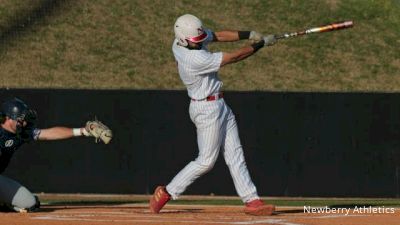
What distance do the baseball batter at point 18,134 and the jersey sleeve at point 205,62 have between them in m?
1.11

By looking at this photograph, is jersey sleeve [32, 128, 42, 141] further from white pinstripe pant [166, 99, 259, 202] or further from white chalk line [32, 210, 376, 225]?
white pinstripe pant [166, 99, 259, 202]

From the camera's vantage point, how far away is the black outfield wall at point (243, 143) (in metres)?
17.8

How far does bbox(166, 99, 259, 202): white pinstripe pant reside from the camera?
11188mm

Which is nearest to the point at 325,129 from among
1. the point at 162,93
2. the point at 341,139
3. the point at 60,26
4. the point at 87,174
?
the point at 341,139

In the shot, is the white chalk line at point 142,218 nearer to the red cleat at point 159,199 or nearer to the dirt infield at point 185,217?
the dirt infield at point 185,217

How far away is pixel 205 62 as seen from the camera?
1098cm

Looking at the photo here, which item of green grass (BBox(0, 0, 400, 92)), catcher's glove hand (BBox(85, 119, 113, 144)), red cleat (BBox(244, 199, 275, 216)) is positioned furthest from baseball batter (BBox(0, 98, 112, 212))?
green grass (BBox(0, 0, 400, 92))

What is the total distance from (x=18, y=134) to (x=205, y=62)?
7.04 feet

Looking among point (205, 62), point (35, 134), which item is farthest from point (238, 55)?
point (35, 134)

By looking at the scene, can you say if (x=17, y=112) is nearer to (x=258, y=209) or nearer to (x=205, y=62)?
(x=205, y=62)

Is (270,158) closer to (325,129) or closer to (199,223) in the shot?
(325,129)

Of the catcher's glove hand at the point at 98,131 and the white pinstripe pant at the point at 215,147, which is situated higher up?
the catcher's glove hand at the point at 98,131

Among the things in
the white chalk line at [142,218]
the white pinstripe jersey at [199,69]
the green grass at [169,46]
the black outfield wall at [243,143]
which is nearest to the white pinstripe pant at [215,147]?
the white pinstripe jersey at [199,69]

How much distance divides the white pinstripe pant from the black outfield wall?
6.40 m
